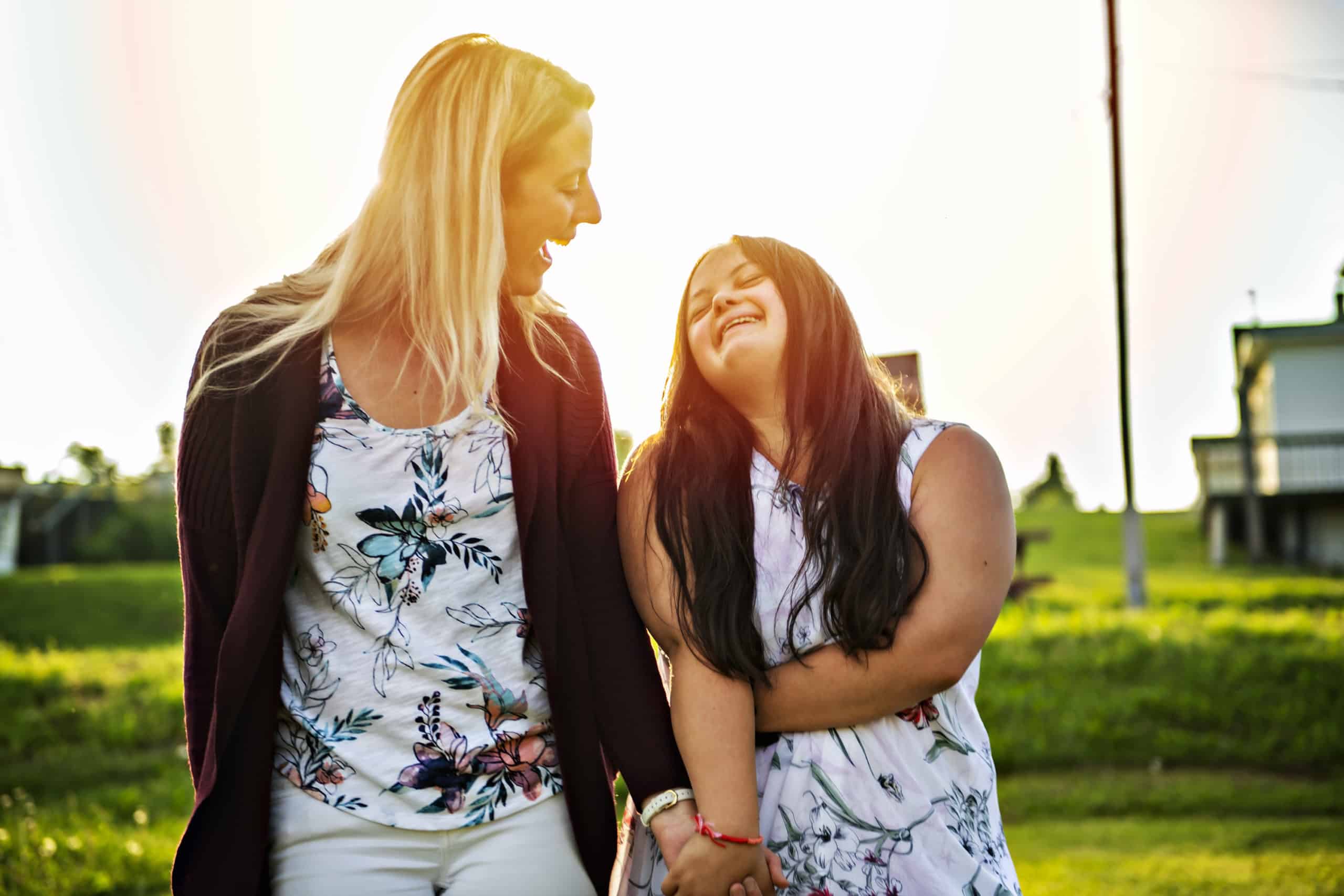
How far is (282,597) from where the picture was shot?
6.35ft

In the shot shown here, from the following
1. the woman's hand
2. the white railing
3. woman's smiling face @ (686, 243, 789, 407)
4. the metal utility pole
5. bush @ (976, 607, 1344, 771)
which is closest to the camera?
the woman's hand

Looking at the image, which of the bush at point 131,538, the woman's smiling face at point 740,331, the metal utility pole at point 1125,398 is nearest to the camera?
the woman's smiling face at point 740,331

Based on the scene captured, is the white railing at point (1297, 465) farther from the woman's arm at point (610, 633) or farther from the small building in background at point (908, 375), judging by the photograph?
the woman's arm at point (610, 633)

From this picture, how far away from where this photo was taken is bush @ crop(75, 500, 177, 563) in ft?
72.8

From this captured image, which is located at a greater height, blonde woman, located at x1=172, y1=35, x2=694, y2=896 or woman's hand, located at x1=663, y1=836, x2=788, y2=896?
blonde woman, located at x1=172, y1=35, x2=694, y2=896

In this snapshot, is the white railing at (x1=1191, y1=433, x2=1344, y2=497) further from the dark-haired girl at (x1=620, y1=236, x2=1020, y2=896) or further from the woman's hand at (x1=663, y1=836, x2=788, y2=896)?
the woman's hand at (x1=663, y1=836, x2=788, y2=896)

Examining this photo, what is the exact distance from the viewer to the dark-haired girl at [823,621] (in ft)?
7.05

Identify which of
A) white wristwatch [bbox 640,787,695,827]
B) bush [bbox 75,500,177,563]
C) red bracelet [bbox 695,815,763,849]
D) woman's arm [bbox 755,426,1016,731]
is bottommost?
bush [bbox 75,500,177,563]

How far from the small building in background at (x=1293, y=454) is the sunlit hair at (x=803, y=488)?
2067cm

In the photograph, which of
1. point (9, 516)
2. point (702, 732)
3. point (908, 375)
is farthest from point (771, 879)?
point (9, 516)

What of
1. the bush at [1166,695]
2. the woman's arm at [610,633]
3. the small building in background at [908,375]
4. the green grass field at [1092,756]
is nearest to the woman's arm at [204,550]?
the woman's arm at [610,633]

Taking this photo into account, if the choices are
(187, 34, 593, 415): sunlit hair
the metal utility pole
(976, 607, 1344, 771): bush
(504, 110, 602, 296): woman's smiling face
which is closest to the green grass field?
(976, 607, 1344, 771): bush

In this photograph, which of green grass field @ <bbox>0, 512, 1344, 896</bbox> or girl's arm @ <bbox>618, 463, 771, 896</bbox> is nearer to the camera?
girl's arm @ <bbox>618, 463, 771, 896</bbox>

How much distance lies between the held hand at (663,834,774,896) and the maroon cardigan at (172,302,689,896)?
0.12 metres
